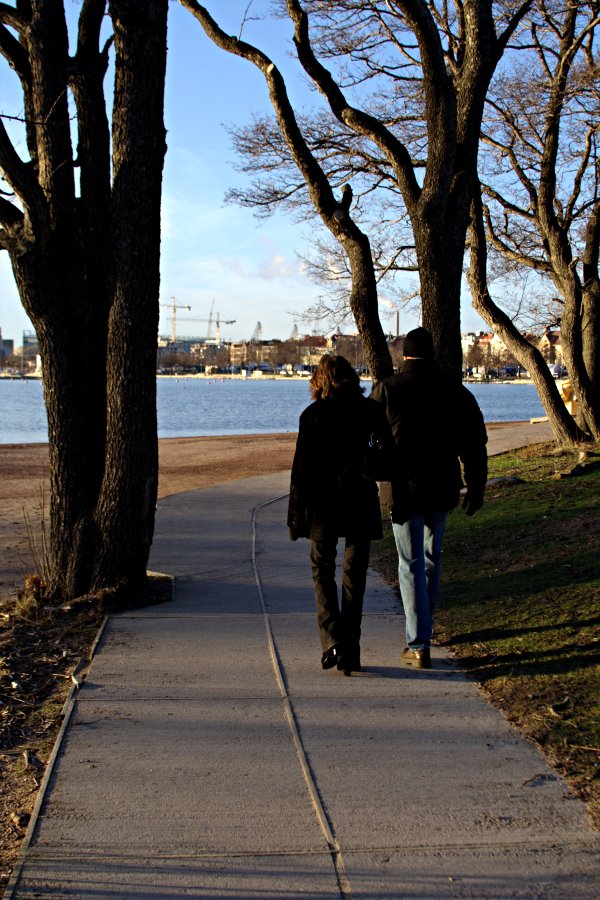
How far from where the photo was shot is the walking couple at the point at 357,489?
5508 mm

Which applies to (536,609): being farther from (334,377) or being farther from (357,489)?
(334,377)

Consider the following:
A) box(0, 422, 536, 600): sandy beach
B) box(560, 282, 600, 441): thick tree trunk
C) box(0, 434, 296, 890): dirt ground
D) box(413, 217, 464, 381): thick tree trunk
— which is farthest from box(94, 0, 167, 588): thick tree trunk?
box(560, 282, 600, 441): thick tree trunk

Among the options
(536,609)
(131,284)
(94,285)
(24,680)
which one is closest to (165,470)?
(94,285)

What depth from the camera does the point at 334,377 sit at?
551cm

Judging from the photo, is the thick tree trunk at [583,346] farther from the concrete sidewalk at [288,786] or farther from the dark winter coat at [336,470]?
the dark winter coat at [336,470]

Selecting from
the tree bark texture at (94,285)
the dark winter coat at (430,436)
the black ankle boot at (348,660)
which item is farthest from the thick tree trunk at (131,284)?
the black ankle boot at (348,660)

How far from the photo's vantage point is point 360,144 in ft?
47.6

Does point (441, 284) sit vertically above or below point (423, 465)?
above

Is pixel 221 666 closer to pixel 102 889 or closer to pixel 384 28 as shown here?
pixel 102 889

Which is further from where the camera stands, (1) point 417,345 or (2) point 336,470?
(1) point 417,345

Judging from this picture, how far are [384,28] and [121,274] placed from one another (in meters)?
8.17


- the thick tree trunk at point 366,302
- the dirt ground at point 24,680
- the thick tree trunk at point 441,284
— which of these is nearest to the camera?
the dirt ground at point 24,680

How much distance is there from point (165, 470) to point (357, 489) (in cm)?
1541

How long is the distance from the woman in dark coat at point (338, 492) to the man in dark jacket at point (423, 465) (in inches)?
7.9
